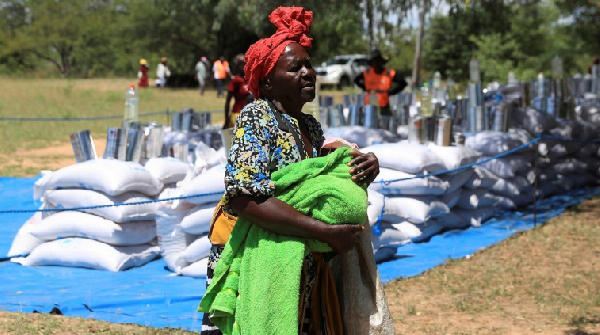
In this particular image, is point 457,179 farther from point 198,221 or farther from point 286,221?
point 286,221

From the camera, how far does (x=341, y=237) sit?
7.42ft

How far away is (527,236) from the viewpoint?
7.28m

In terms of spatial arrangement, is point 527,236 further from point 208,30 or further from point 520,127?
point 208,30

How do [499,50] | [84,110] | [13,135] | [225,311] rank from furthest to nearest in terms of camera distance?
[499,50] → [84,110] → [13,135] → [225,311]

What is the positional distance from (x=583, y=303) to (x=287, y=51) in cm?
350

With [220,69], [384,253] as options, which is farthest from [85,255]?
[220,69]

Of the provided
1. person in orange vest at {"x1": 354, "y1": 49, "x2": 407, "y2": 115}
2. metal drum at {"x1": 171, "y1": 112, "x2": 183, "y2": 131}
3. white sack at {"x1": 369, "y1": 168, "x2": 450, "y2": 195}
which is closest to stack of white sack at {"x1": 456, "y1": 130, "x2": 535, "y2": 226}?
white sack at {"x1": 369, "y1": 168, "x2": 450, "y2": 195}

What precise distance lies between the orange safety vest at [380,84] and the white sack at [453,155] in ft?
8.92

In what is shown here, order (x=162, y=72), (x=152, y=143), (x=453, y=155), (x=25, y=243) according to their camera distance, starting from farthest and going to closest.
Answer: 1. (x=162, y=72)
2. (x=453, y=155)
3. (x=152, y=143)
4. (x=25, y=243)

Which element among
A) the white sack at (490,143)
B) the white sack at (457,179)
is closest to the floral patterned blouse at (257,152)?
the white sack at (457,179)

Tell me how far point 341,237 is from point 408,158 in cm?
450

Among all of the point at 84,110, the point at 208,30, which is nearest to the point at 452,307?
the point at 84,110

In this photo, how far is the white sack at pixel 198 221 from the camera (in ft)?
17.6

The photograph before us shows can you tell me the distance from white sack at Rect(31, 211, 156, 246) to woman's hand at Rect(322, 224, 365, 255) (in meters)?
3.59
